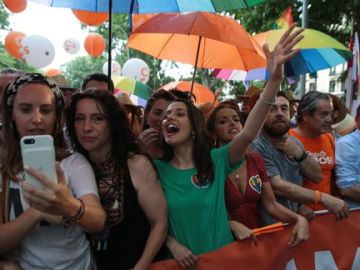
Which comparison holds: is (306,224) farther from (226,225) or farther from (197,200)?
(197,200)

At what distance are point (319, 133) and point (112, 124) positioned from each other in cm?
212

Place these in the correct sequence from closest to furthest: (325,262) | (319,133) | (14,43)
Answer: (325,262) < (319,133) < (14,43)

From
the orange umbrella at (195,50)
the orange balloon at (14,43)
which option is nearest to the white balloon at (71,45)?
the orange balloon at (14,43)

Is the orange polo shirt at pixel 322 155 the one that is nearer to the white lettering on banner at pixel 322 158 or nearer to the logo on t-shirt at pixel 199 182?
the white lettering on banner at pixel 322 158

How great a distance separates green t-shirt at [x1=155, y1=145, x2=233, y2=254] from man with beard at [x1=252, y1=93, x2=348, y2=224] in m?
0.64

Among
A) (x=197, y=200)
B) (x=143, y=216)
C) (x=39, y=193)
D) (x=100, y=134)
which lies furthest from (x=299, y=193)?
(x=39, y=193)

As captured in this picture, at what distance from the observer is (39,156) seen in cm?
151

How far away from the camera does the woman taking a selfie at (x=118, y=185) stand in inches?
87.0

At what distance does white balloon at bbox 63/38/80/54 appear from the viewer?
49.0 feet

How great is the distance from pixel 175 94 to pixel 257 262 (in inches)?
63.6

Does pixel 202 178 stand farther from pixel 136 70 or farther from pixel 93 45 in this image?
pixel 136 70

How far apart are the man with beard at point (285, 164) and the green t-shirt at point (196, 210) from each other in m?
0.64

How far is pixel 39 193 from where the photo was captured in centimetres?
146

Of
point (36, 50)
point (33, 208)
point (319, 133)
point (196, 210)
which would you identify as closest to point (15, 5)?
point (36, 50)
